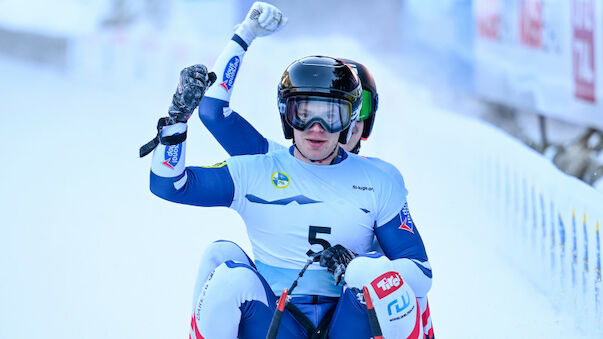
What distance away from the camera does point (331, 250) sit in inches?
104

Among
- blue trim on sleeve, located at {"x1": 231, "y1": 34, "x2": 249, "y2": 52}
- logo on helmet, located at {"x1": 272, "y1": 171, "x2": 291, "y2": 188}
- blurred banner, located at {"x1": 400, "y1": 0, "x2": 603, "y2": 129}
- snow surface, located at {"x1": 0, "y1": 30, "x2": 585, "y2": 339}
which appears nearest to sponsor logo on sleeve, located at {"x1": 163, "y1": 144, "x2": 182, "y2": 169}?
logo on helmet, located at {"x1": 272, "y1": 171, "x2": 291, "y2": 188}

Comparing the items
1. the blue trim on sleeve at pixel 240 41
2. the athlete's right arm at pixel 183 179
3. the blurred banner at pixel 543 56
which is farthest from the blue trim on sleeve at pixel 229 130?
the blurred banner at pixel 543 56

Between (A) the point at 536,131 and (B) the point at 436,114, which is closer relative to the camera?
(B) the point at 436,114

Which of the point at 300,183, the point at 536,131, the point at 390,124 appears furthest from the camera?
the point at 536,131

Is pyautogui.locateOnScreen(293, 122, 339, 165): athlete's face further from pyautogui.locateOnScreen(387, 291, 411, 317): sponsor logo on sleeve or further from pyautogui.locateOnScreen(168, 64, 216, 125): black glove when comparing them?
pyautogui.locateOnScreen(387, 291, 411, 317): sponsor logo on sleeve

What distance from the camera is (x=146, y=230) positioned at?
579cm

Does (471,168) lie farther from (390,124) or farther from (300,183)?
(300,183)

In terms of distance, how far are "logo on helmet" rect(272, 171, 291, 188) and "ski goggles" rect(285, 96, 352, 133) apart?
19 cm

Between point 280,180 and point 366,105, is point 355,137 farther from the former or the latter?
point 280,180

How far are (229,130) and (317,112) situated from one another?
950 millimetres

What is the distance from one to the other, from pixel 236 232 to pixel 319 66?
120 inches

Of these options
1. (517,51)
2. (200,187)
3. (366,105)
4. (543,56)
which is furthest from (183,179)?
(517,51)

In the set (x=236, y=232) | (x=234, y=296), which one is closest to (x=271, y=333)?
(x=234, y=296)

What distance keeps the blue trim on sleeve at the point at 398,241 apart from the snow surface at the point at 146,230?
1299 millimetres
